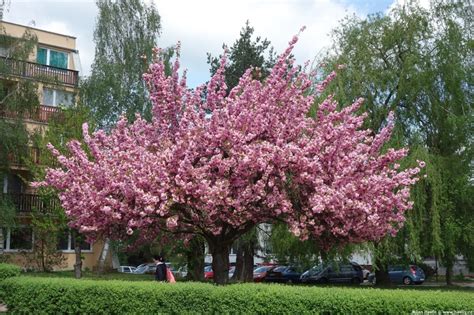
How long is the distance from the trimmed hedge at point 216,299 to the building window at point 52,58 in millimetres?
27178

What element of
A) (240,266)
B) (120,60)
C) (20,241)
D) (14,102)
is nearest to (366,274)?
(240,266)

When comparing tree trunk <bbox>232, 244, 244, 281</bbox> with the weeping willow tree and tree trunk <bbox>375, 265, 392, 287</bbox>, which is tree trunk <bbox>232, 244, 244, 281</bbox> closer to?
tree trunk <bbox>375, 265, 392, 287</bbox>

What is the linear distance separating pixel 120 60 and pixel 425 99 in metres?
18.4

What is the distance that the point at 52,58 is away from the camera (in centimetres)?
3641

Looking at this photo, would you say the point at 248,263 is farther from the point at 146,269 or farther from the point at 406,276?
the point at 146,269

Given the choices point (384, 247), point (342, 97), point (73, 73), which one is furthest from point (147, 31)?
point (384, 247)

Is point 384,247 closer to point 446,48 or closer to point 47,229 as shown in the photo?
point 446,48

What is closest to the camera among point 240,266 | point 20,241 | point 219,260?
point 219,260

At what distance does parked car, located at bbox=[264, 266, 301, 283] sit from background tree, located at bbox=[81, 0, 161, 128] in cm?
1386

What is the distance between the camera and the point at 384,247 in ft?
64.2

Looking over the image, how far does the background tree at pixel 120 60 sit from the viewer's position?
30.3 meters

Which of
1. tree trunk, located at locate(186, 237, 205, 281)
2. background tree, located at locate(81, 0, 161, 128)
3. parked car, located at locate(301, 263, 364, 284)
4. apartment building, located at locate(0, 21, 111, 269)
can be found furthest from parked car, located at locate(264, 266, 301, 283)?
background tree, located at locate(81, 0, 161, 128)

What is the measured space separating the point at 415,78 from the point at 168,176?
13.6 meters

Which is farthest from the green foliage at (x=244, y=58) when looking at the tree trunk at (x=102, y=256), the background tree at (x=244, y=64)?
the tree trunk at (x=102, y=256)
